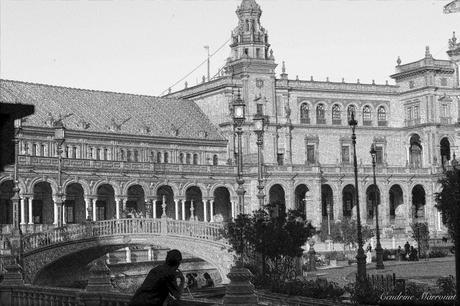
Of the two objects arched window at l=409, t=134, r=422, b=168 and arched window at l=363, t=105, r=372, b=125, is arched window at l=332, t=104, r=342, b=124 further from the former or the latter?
arched window at l=409, t=134, r=422, b=168

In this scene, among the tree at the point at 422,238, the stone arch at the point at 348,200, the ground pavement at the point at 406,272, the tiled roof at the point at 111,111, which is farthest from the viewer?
the stone arch at the point at 348,200

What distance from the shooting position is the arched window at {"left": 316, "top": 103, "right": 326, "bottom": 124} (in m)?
99.3

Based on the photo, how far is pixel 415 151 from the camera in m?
104

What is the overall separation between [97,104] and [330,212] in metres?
26.4

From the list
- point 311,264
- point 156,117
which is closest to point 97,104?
point 156,117

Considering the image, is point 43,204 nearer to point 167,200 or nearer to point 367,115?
point 167,200

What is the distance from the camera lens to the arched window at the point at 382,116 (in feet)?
339

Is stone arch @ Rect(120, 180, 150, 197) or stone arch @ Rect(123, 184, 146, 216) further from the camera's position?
stone arch @ Rect(123, 184, 146, 216)

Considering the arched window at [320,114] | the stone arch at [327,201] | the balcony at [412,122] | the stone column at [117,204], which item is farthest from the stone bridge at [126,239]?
the balcony at [412,122]

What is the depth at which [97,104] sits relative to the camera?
8481 centimetres

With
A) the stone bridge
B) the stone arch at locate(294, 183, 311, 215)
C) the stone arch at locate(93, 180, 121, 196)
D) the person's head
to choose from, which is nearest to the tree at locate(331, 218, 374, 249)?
the stone arch at locate(294, 183, 311, 215)

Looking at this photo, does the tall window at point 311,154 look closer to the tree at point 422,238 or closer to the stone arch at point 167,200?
the stone arch at point 167,200

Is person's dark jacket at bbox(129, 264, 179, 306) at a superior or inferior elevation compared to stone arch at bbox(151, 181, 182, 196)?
inferior

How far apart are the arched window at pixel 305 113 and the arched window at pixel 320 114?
1.36m
